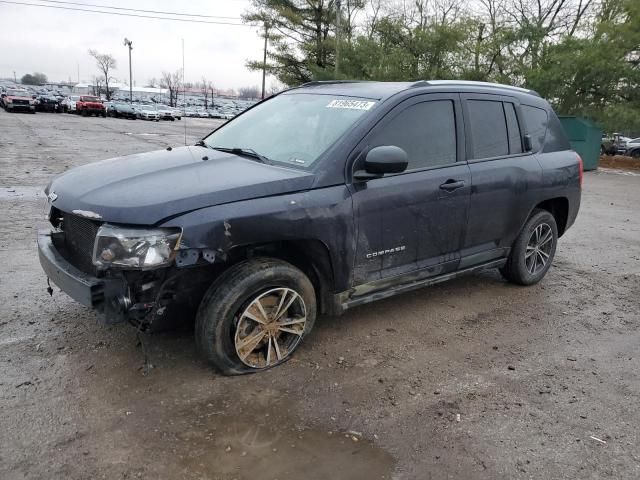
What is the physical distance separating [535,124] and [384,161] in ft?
8.03

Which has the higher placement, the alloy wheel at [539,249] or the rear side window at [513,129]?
the rear side window at [513,129]

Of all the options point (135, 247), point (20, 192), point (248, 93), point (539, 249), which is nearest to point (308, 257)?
point (135, 247)

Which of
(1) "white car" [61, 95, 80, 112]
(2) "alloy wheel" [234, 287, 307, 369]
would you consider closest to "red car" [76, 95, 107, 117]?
(1) "white car" [61, 95, 80, 112]

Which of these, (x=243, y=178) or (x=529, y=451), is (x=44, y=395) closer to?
(x=243, y=178)

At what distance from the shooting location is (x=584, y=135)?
1756 centimetres

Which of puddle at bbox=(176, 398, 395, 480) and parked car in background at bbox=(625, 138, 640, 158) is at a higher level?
parked car in background at bbox=(625, 138, 640, 158)

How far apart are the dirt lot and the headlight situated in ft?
2.78

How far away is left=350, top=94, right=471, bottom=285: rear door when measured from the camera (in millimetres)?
3672

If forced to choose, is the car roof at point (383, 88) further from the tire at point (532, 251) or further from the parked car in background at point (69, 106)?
the parked car in background at point (69, 106)

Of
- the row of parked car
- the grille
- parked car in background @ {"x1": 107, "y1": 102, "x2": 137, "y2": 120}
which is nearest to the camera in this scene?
the grille

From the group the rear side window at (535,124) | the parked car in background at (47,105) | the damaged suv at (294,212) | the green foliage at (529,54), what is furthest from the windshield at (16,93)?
the rear side window at (535,124)

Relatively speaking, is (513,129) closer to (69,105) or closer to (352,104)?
(352,104)

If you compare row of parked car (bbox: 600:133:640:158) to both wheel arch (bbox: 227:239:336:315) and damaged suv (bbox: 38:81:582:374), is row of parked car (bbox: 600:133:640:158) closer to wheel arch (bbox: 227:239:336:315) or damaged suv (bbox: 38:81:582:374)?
damaged suv (bbox: 38:81:582:374)

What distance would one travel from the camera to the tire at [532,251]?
5043 millimetres
